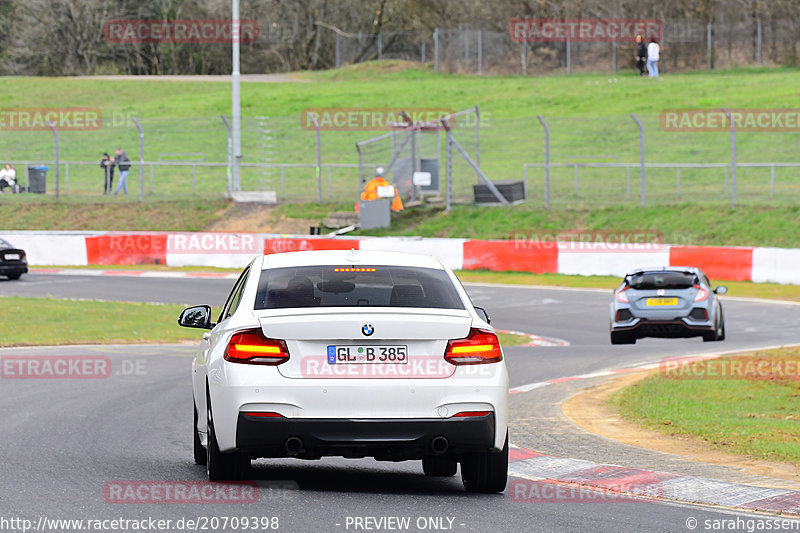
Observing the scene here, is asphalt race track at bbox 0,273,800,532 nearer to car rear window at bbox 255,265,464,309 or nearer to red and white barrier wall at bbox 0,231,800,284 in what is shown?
car rear window at bbox 255,265,464,309

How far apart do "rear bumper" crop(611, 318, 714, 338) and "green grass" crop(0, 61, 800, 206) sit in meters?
16.2

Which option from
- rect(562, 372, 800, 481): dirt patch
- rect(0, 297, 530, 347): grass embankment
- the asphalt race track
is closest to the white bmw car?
the asphalt race track

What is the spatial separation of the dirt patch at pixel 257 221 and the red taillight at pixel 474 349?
2973 centimetres

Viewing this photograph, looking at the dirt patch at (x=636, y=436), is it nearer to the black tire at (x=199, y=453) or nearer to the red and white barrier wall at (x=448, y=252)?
the black tire at (x=199, y=453)

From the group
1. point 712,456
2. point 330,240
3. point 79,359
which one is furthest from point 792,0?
point 712,456

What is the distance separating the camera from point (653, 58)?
193 ft

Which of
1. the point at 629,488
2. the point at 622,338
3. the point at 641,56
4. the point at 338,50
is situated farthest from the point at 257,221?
the point at 338,50

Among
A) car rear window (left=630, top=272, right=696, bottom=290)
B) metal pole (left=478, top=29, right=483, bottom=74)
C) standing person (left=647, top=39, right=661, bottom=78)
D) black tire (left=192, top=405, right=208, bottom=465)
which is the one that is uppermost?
metal pole (left=478, top=29, right=483, bottom=74)

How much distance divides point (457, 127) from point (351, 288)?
39785mm

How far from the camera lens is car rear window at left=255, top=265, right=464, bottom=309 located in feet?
26.6

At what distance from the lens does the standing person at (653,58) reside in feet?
192

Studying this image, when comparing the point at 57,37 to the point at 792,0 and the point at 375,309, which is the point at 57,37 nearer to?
the point at 792,0

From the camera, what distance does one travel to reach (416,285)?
8.38 metres

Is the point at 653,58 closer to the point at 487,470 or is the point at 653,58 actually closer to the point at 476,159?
the point at 476,159
